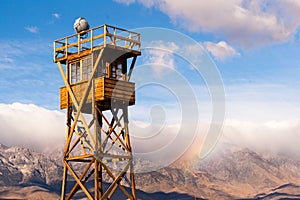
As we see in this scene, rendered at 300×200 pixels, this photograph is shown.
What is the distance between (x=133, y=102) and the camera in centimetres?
4400

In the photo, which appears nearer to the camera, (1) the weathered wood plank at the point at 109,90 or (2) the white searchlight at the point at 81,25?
(1) the weathered wood plank at the point at 109,90

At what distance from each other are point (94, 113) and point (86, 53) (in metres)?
4.86

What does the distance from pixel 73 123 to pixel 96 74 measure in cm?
445

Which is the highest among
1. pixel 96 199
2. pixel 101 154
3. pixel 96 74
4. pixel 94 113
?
pixel 96 74

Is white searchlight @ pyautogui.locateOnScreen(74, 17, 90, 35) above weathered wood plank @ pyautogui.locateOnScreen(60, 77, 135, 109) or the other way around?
above

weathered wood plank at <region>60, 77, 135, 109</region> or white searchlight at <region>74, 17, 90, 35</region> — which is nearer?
weathered wood plank at <region>60, 77, 135, 109</region>

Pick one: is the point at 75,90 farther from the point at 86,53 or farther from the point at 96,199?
the point at 96,199

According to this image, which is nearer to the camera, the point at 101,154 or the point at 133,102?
the point at 101,154

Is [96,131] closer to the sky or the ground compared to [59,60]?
closer to the ground

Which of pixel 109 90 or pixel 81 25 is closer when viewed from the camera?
pixel 109 90

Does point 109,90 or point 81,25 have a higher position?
point 81,25

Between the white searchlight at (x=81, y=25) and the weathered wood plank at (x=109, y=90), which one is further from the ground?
the white searchlight at (x=81, y=25)

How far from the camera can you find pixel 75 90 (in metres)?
44.4

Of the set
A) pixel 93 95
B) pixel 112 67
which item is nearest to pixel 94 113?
pixel 93 95
